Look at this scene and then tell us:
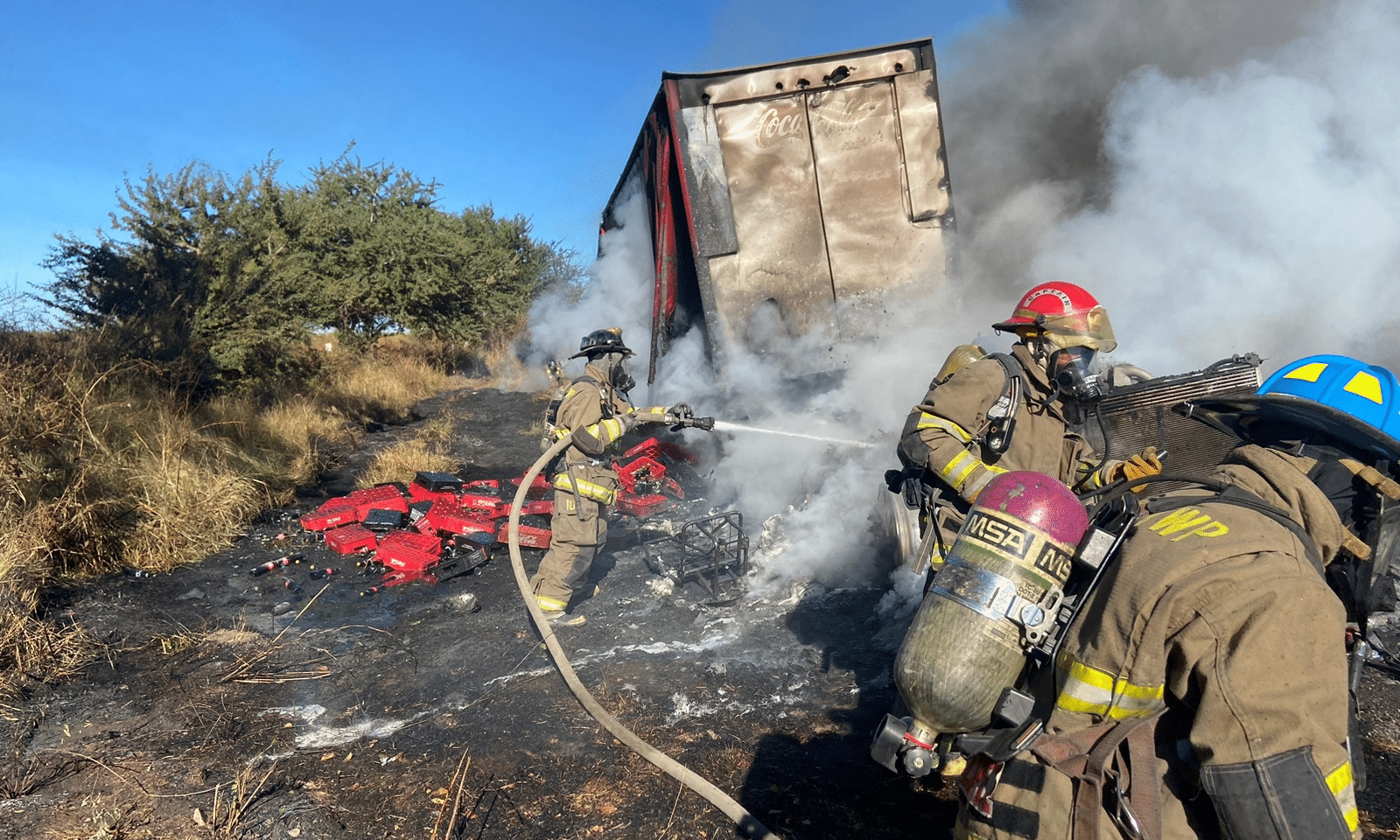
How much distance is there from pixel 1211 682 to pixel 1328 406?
98 centimetres

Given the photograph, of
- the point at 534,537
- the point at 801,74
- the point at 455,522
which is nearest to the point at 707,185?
the point at 801,74

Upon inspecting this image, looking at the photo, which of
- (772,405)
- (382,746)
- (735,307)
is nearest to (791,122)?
(735,307)

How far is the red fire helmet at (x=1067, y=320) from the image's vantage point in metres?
2.78

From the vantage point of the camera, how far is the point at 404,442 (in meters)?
9.19

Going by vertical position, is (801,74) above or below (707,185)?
above

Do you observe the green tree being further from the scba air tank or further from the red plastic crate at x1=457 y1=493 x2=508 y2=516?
the scba air tank

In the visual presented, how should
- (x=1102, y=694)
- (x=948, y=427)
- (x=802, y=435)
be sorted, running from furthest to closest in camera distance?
1. (x=802, y=435)
2. (x=948, y=427)
3. (x=1102, y=694)

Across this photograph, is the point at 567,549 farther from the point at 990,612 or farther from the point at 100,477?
the point at 990,612

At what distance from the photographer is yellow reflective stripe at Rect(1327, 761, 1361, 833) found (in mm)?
1116

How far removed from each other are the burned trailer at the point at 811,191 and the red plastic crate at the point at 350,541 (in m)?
3.17

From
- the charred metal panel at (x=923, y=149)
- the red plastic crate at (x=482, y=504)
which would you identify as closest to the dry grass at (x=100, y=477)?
the red plastic crate at (x=482, y=504)

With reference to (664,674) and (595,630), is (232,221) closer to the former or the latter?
(595,630)

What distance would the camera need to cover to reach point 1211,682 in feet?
3.73

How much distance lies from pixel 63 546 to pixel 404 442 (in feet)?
14.6
